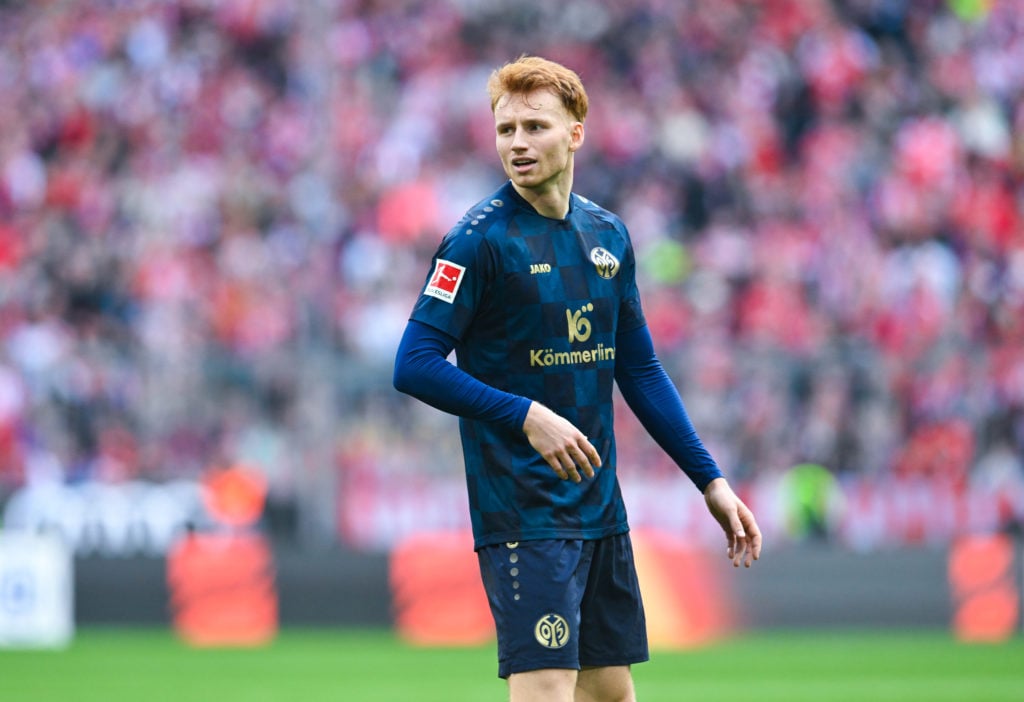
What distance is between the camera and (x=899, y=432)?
14.8 meters

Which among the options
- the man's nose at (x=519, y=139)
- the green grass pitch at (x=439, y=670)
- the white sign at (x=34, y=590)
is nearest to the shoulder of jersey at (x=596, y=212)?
the man's nose at (x=519, y=139)

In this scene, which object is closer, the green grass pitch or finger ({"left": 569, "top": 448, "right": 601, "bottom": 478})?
finger ({"left": 569, "top": 448, "right": 601, "bottom": 478})

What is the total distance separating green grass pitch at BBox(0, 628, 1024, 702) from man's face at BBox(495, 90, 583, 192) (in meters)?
5.93

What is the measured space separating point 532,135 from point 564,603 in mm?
1303

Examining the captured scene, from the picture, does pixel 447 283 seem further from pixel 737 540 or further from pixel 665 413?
pixel 737 540

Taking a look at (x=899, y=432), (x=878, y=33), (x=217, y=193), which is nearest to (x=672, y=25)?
(x=878, y=33)

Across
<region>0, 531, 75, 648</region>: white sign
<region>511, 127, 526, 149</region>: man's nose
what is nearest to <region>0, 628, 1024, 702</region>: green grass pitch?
<region>0, 531, 75, 648</region>: white sign

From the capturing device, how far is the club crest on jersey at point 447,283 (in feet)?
15.8

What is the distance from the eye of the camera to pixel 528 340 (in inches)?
195

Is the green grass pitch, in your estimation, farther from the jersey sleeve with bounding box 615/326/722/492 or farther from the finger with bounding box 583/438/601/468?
the finger with bounding box 583/438/601/468

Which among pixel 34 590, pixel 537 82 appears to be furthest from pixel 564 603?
pixel 34 590

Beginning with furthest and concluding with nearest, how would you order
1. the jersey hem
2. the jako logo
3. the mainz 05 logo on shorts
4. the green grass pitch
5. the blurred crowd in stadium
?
the blurred crowd in stadium, the green grass pitch, the jako logo, the jersey hem, the mainz 05 logo on shorts

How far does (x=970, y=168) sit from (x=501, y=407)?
14245 millimetres

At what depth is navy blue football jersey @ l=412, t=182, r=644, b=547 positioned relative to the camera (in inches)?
191
